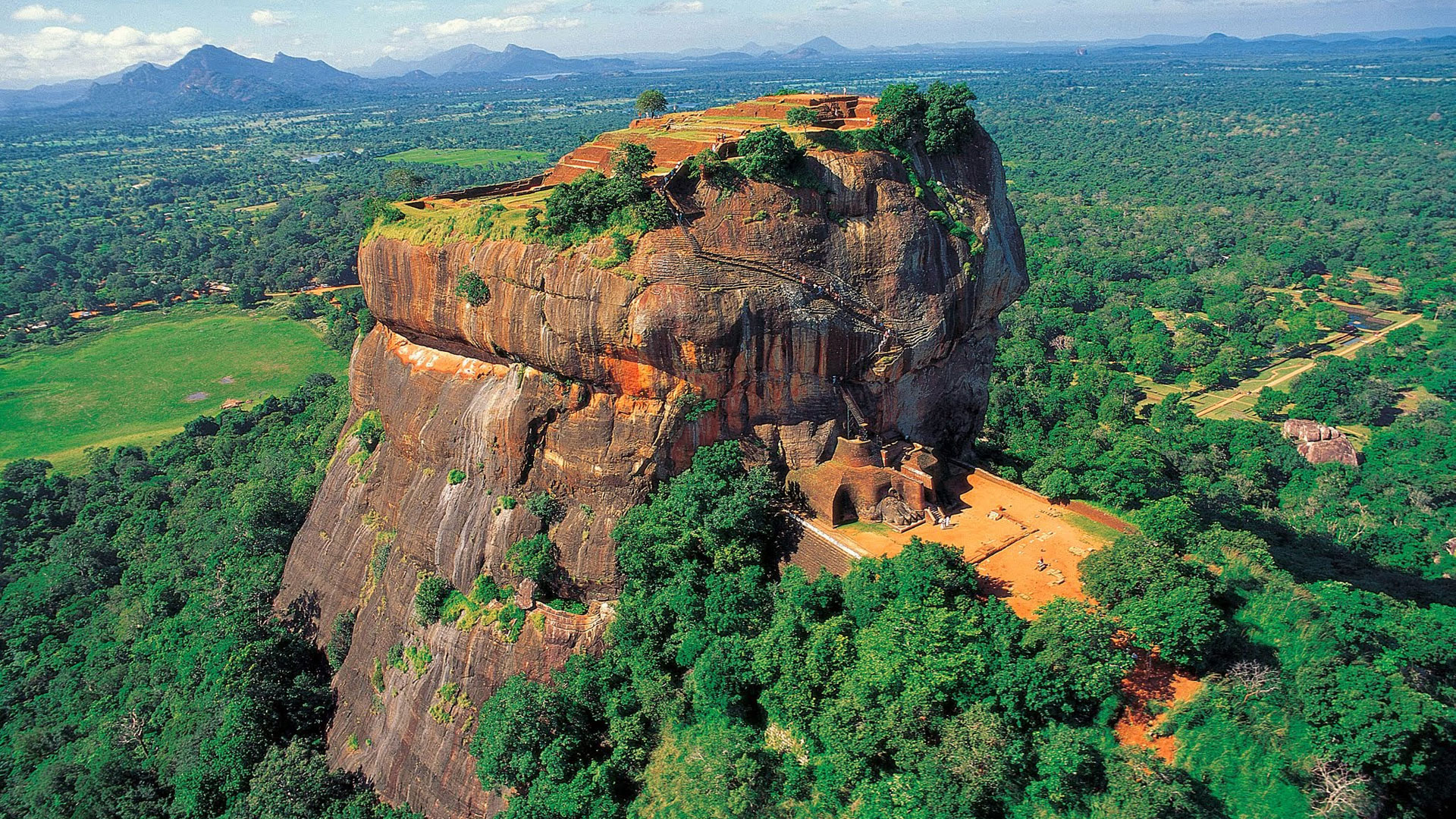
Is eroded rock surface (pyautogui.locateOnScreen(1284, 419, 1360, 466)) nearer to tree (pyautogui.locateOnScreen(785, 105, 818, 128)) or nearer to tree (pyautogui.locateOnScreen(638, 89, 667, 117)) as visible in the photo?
tree (pyautogui.locateOnScreen(785, 105, 818, 128))

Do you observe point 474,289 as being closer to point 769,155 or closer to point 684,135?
point 684,135

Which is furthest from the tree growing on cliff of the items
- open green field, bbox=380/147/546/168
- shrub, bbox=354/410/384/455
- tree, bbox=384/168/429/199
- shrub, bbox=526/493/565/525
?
open green field, bbox=380/147/546/168

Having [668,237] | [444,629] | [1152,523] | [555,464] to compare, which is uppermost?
[668,237]

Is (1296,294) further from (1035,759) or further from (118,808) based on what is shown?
(118,808)

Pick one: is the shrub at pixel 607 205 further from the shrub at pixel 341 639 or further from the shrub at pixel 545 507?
the shrub at pixel 341 639

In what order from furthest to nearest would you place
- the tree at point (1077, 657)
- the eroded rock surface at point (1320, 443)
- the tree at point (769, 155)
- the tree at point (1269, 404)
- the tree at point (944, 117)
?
1. the tree at point (1269, 404)
2. the eroded rock surface at point (1320, 443)
3. the tree at point (944, 117)
4. the tree at point (769, 155)
5. the tree at point (1077, 657)

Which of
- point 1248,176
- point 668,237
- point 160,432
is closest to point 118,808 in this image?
point 668,237

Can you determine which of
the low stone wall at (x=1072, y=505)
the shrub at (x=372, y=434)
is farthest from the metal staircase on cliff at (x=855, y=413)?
the shrub at (x=372, y=434)
